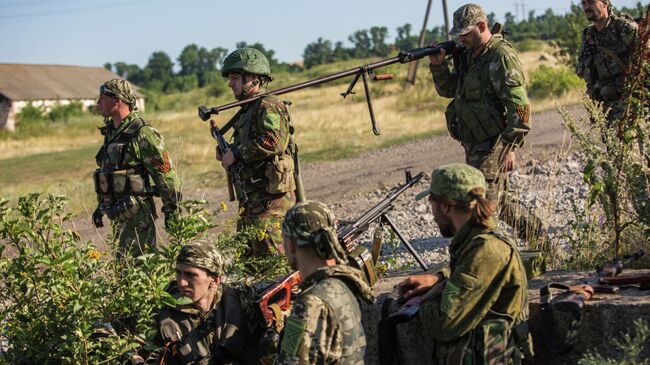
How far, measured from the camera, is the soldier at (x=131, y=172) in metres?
6.16

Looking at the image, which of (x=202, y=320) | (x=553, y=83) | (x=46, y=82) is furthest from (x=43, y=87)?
(x=202, y=320)

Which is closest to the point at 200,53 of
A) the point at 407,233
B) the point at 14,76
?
the point at 14,76

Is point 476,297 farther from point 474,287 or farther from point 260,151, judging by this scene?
point 260,151

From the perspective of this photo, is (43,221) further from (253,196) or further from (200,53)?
(200,53)

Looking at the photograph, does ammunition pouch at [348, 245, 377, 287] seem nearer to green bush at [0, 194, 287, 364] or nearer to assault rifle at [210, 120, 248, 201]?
green bush at [0, 194, 287, 364]

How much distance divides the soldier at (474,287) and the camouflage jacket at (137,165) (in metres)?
2.91

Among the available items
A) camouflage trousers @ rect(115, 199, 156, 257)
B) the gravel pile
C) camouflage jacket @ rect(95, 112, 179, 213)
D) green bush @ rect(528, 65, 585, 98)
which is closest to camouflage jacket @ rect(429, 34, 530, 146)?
the gravel pile

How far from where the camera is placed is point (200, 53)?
106750 millimetres

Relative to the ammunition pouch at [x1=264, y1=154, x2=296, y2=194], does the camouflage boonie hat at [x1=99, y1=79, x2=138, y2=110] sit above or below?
above

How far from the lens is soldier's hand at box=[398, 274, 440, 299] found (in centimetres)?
407

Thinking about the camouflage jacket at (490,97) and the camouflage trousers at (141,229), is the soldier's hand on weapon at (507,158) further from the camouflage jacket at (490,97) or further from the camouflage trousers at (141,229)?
the camouflage trousers at (141,229)

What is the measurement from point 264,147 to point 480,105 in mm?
1502

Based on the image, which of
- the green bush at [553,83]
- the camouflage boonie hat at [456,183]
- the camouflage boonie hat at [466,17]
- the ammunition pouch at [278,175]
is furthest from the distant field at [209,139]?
the camouflage boonie hat at [456,183]

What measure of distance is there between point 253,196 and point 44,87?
47.5 meters
